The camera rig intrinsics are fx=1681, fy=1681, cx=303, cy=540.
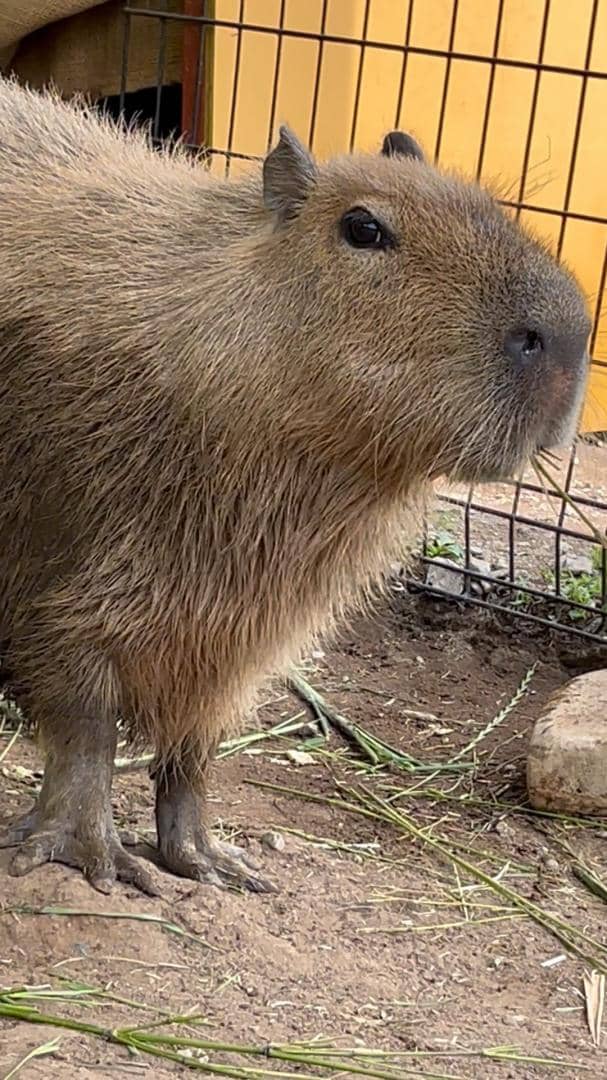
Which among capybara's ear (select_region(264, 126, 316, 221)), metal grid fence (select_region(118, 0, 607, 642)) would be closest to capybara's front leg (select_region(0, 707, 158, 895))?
capybara's ear (select_region(264, 126, 316, 221))

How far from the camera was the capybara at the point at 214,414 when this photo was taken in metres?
3.05

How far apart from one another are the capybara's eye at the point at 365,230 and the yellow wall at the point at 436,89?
320 centimetres

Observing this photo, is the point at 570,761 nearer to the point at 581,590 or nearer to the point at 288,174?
the point at 581,590

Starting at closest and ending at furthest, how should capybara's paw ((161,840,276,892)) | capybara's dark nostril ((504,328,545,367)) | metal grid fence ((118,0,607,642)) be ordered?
capybara's dark nostril ((504,328,545,367))
capybara's paw ((161,840,276,892))
metal grid fence ((118,0,607,642))

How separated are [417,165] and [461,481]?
25.4 inches

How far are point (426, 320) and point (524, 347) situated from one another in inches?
7.3

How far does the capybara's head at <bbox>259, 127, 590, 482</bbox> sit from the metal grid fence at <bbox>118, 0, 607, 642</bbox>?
6.33ft

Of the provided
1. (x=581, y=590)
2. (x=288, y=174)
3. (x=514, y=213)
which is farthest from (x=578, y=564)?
(x=288, y=174)

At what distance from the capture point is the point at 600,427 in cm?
571

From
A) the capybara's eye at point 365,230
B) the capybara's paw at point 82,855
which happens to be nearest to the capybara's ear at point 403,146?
the capybara's eye at point 365,230

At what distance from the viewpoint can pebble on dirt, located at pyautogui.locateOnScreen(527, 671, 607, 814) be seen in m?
4.26

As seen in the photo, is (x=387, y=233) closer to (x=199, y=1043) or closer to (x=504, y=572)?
(x=199, y=1043)

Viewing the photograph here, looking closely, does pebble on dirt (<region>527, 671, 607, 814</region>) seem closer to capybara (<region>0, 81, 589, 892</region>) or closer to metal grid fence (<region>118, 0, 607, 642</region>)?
metal grid fence (<region>118, 0, 607, 642</region>)

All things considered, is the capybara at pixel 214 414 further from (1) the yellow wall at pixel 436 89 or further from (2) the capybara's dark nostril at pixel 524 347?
(1) the yellow wall at pixel 436 89
